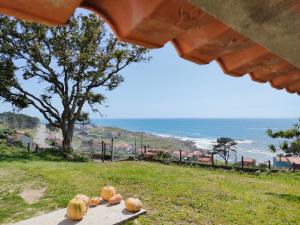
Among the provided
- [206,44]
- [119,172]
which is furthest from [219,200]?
[206,44]

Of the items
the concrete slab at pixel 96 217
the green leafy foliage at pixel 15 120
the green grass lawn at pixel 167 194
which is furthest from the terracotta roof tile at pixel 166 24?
the green leafy foliage at pixel 15 120

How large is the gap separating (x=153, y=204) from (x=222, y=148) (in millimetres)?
34303

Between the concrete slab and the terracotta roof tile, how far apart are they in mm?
4395

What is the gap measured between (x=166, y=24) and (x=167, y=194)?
29.1ft

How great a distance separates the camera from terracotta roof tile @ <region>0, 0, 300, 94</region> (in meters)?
1.07

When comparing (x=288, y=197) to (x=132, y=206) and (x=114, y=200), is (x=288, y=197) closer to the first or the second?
(x=132, y=206)

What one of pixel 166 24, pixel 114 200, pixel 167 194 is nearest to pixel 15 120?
pixel 167 194

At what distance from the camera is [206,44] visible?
156cm

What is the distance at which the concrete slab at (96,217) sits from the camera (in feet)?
17.4

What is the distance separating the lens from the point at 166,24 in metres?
1.25

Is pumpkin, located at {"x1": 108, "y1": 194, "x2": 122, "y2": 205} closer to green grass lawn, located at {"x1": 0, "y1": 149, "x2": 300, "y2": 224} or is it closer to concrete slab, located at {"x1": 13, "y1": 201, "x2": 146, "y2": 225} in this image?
concrete slab, located at {"x1": 13, "y1": 201, "x2": 146, "y2": 225}

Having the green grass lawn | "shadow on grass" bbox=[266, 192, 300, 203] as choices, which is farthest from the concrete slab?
"shadow on grass" bbox=[266, 192, 300, 203]

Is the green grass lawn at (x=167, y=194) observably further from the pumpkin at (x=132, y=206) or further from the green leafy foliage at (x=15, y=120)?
the green leafy foliage at (x=15, y=120)

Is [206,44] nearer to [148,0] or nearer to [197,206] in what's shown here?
[148,0]
